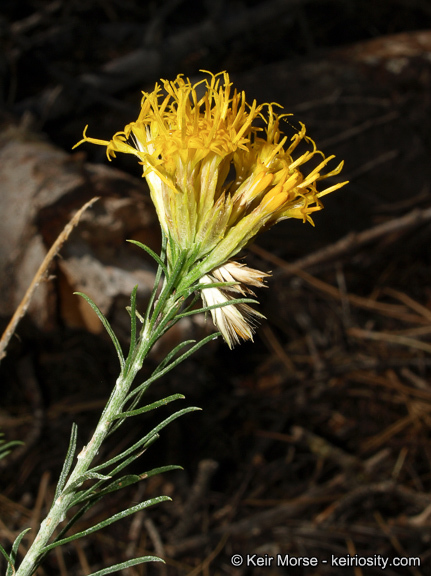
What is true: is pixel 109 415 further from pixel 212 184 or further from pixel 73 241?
pixel 73 241

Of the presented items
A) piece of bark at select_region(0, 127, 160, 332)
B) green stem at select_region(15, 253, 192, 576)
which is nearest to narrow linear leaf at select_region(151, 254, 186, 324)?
green stem at select_region(15, 253, 192, 576)

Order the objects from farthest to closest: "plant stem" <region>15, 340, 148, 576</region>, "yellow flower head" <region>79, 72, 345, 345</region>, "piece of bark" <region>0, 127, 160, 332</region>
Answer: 1. "piece of bark" <region>0, 127, 160, 332</region>
2. "yellow flower head" <region>79, 72, 345, 345</region>
3. "plant stem" <region>15, 340, 148, 576</region>

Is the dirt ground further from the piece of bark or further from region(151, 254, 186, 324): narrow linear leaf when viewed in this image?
region(151, 254, 186, 324): narrow linear leaf

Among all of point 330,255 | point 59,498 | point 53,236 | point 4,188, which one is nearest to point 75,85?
point 4,188

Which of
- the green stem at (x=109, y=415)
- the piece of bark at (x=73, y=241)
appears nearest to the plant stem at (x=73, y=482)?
the green stem at (x=109, y=415)

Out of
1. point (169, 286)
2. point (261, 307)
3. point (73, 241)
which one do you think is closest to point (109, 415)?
point (169, 286)

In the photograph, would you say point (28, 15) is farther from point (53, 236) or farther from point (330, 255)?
point (330, 255)

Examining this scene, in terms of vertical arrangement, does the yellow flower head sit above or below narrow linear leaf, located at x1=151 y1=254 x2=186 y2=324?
above
